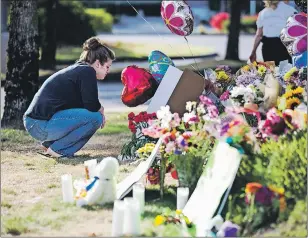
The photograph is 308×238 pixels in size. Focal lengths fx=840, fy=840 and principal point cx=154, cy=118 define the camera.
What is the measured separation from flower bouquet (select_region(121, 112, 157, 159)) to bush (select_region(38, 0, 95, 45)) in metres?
17.8

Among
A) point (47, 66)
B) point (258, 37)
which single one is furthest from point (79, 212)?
point (47, 66)

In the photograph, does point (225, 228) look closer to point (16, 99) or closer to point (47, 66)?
point (16, 99)

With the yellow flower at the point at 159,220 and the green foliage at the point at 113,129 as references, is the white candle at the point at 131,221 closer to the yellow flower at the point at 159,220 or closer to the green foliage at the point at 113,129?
the yellow flower at the point at 159,220

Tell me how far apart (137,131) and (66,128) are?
76cm

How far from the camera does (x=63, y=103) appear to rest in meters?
7.55

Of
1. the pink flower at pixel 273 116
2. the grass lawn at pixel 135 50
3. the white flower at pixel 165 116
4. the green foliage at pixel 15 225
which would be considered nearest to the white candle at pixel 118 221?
the green foliage at pixel 15 225

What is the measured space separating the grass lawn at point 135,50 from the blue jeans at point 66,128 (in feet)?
44.6

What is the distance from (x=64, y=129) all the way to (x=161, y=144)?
5.98 feet

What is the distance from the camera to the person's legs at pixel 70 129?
756cm

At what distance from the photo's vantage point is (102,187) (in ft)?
18.7

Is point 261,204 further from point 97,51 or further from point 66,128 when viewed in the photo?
point 66,128

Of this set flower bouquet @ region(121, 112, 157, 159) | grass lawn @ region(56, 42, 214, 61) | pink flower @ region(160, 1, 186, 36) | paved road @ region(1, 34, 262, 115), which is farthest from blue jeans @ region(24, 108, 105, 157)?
grass lawn @ region(56, 42, 214, 61)

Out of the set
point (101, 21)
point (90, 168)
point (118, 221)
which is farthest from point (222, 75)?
point (101, 21)

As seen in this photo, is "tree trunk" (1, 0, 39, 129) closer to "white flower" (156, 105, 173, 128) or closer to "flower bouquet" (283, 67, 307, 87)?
"flower bouquet" (283, 67, 307, 87)
